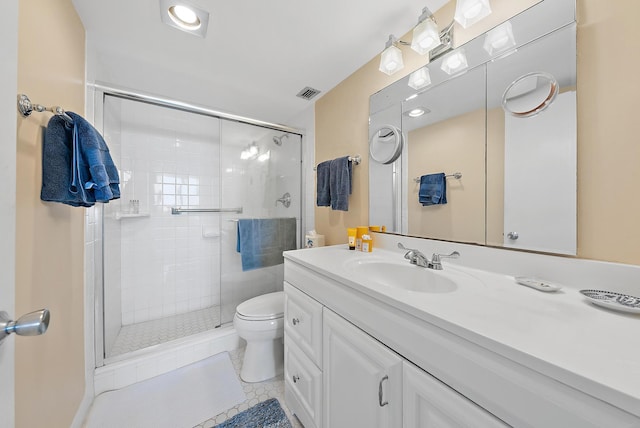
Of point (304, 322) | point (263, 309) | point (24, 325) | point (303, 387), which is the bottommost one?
point (303, 387)

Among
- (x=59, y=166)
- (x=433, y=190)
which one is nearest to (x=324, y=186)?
(x=433, y=190)

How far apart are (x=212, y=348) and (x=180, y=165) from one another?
1.67 metres

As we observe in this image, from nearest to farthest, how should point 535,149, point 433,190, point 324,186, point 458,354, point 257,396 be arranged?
point 458,354 < point 535,149 < point 433,190 < point 257,396 < point 324,186

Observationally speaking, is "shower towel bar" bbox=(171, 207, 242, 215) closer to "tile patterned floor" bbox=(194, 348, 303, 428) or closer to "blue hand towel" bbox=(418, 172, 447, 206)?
"tile patterned floor" bbox=(194, 348, 303, 428)

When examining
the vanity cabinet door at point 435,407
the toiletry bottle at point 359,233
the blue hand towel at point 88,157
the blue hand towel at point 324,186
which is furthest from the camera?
the blue hand towel at point 324,186

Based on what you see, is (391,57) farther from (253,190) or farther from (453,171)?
(253,190)

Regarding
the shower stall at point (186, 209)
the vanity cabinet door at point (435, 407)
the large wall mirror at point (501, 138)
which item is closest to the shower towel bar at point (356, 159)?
the large wall mirror at point (501, 138)

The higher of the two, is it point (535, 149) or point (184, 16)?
point (184, 16)

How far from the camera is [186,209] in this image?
227 centimetres

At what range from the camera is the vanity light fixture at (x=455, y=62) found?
1.07 meters

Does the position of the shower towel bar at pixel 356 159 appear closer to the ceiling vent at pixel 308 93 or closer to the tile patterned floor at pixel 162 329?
the ceiling vent at pixel 308 93

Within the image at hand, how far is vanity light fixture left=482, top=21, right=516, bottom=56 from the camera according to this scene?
92 centimetres

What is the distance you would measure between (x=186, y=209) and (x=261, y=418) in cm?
184

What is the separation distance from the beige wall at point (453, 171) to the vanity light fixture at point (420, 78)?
23 centimetres
